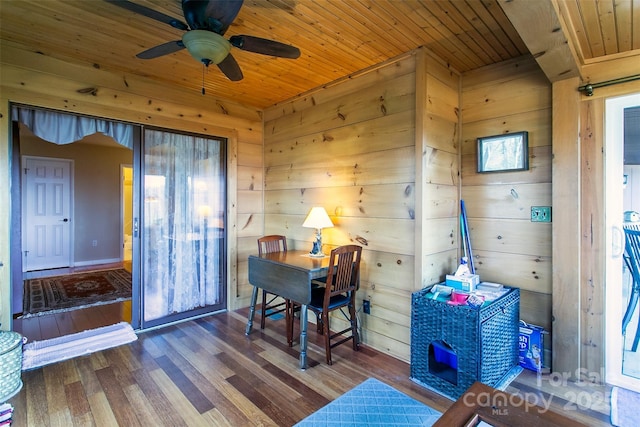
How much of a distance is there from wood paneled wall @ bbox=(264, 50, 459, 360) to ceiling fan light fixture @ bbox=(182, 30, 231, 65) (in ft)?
4.51

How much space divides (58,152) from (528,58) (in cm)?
717

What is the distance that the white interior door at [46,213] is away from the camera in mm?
5551

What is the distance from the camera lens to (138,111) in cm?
299

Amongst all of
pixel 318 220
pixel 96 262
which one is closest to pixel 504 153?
pixel 318 220

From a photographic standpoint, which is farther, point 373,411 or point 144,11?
point 373,411

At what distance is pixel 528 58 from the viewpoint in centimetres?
239

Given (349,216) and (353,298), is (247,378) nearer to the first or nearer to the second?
(353,298)

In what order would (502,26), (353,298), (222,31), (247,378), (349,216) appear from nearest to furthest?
(222,31) → (502,26) → (247,378) → (353,298) → (349,216)

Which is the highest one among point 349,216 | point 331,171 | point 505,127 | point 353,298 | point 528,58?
point 528,58

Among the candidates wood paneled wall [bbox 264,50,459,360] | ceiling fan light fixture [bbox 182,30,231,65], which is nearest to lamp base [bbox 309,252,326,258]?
wood paneled wall [bbox 264,50,459,360]

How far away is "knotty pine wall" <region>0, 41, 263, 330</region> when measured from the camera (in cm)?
239

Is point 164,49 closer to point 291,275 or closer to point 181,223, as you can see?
point 291,275

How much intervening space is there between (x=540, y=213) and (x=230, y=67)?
2422 mm

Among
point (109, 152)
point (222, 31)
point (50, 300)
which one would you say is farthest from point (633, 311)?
point (109, 152)
